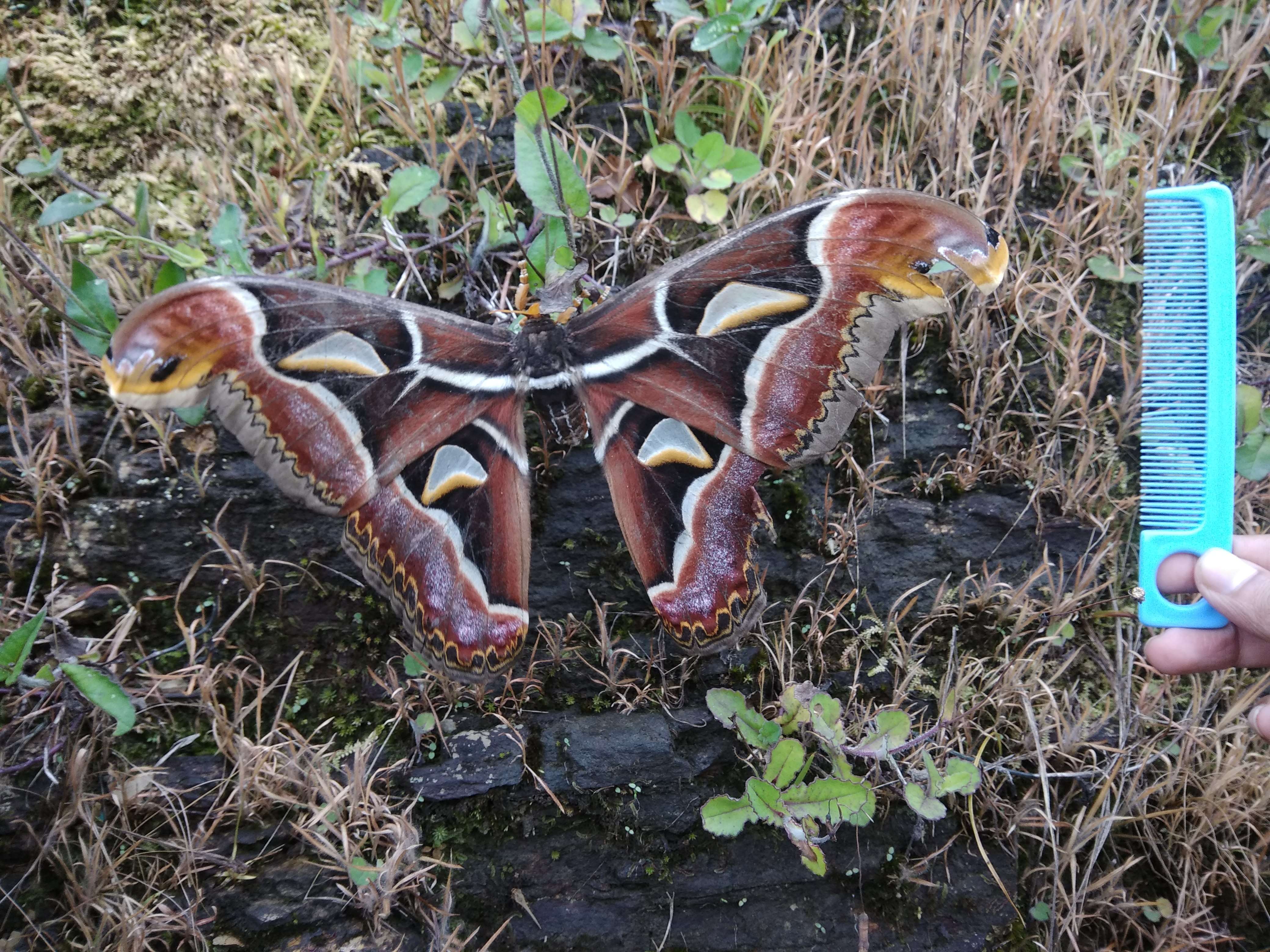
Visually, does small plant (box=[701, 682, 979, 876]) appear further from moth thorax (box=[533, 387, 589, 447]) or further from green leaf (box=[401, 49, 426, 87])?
green leaf (box=[401, 49, 426, 87])

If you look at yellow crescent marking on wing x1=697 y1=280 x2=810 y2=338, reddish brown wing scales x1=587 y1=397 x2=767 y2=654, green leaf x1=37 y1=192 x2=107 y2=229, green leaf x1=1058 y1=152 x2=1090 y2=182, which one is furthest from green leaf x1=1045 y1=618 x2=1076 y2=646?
green leaf x1=37 y1=192 x2=107 y2=229

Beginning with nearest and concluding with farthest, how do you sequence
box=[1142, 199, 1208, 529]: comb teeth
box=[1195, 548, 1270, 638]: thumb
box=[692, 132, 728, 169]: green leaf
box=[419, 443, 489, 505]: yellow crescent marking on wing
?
1. box=[1195, 548, 1270, 638]: thumb
2. box=[419, 443, 489, 505]: yellow crescent marking on wing
3. box=[1142, 199, 1208, 529]: comb teeth
4. box=[692, 132, 728, 169]: green leaf

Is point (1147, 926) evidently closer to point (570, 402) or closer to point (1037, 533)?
point (1037, 533)

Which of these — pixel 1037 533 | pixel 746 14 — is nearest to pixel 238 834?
pixel 1037 533

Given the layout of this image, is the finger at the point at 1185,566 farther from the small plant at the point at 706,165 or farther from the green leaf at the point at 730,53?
the green leaf at the point at 730,53

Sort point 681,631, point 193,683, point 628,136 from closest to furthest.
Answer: point 681,631 → point 193,683 → point 628,136

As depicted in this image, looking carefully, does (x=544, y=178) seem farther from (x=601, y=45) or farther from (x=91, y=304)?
(x=91, y=304)
